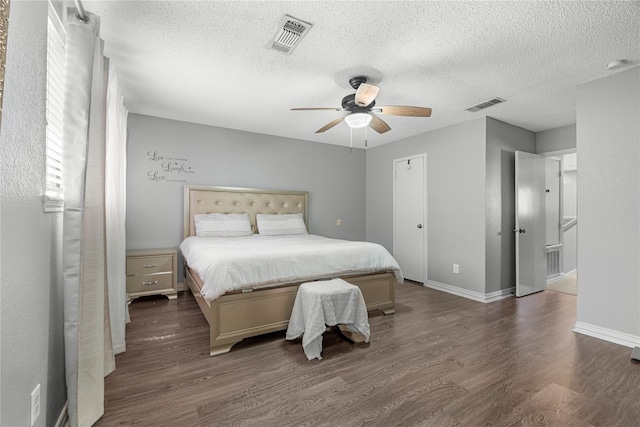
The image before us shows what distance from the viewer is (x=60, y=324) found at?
1455 mm

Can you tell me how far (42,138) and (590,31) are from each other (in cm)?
321

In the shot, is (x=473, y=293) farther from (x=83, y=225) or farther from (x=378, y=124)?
(x=83, y=225)

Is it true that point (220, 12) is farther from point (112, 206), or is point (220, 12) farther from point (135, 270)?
point (135, 270)

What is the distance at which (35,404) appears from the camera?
1.12 m

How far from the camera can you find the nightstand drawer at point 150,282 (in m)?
3.36

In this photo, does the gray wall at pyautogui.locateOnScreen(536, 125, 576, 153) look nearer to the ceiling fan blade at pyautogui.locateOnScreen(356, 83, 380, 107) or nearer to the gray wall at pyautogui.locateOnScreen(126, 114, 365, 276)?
the gray wall at pyautogui.locateOnScreen(126, 114, 365, 276)

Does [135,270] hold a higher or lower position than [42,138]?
lower

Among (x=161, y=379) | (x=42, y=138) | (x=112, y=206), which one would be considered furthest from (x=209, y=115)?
(x=161, y=379)

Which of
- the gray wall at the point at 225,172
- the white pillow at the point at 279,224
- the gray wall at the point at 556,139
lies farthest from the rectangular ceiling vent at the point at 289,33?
the gray wall at the point at 556,139

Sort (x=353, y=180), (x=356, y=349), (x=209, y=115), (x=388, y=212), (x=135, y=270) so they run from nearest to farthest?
(x=356, y=349) → (x=135, y=270) → (x=209, y=115) → (x=388, y=212) → (x=353, y=180)

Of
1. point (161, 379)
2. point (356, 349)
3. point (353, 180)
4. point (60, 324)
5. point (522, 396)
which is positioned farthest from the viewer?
point (353, 180)

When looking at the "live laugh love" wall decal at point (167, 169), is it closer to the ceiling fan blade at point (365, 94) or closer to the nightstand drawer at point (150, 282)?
the nightstand drawer at point (150, 282)

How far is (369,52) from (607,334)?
10.5ft

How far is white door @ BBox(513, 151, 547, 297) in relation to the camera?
3852 millimetres
